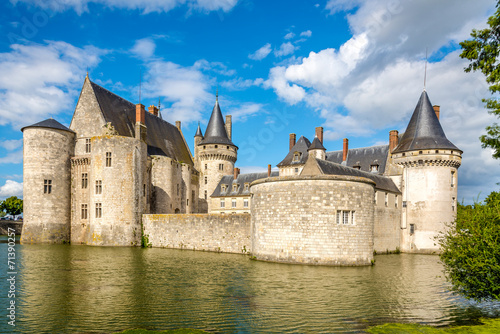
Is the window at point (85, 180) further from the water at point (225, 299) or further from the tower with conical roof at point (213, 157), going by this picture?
the tower with conical roof at point (213, 157)

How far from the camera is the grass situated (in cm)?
870

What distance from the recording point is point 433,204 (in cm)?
3300

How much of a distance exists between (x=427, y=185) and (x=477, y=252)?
2516 centimetres

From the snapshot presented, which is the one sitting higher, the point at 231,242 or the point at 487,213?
the point at 487,213

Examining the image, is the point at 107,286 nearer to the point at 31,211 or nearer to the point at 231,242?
the point at 231,242

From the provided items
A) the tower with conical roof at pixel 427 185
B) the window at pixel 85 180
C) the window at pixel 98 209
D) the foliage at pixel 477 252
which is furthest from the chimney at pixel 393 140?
the window at pixel 85 180

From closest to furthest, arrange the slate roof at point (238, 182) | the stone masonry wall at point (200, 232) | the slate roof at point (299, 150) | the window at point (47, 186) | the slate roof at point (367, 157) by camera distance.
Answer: the stone masonry wall at point (200, 232) → the window at point (47, 186) → the slate roof at point (367, 157) → the slate roof at point (299, 150) → the slate roof at point (238, 182)

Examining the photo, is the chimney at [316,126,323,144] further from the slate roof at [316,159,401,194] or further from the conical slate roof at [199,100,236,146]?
the conical slate roof at [199,100,236,146]

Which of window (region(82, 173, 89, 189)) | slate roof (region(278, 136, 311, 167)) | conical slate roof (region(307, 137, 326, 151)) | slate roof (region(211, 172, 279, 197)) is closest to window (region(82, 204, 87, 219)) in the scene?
window (region(82, 173, 89, 189))

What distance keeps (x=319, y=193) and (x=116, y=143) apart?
19.2 metres

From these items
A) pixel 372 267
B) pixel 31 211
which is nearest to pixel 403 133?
pixel 372 267

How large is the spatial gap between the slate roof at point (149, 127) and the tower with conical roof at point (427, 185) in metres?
25.6

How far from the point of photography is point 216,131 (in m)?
48.3

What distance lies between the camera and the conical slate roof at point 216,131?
47.6 meters
